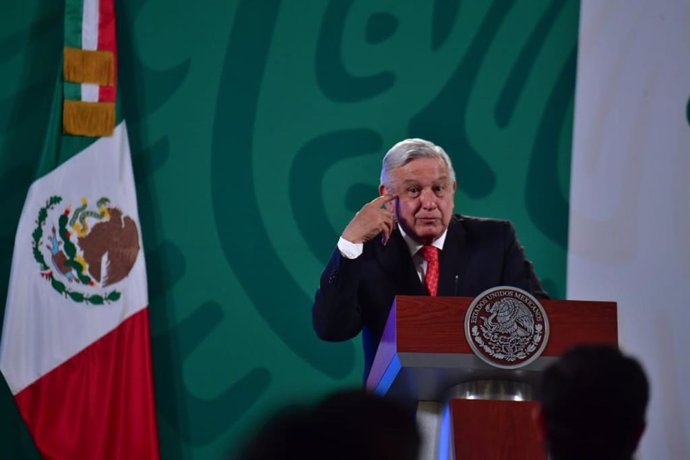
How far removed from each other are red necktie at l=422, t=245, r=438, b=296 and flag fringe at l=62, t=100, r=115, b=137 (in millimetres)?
1991

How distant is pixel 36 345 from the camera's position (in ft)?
16.3

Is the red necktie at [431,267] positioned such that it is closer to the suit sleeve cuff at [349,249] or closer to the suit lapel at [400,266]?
the suit lapel at [400,266]

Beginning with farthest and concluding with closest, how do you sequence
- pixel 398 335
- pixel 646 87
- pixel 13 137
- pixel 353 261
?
1. pixel 13 137
2. pixel 646 87
3. pixel 353 261
4. pixel 398 335

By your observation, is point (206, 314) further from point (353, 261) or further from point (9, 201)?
point (353, 261)

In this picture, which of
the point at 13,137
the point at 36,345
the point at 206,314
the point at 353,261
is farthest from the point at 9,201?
the point at 353,261

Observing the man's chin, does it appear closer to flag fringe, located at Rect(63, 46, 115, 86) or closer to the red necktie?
the red necktie

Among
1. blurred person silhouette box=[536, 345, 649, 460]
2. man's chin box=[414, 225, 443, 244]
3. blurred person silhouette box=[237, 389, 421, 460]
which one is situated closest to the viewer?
blurred person silhouette box=[237, 389, 421, 460]

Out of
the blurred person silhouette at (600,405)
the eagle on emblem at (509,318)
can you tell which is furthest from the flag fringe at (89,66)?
the blurred person silhouette at (600,405)

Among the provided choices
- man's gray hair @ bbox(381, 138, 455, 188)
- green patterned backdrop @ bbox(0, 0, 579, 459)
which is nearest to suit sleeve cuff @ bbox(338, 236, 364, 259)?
man's gray hair @ bbox(381, 138, 455, 188)

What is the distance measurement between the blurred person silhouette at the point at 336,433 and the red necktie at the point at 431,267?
2.45 meters

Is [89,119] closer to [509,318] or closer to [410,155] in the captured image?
[410,155]

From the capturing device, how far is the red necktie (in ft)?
12.2

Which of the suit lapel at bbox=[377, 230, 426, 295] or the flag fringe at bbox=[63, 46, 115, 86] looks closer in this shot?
the suit lapel at bbox=[377, 230, 426, 295]

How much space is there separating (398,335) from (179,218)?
2.86 metres
